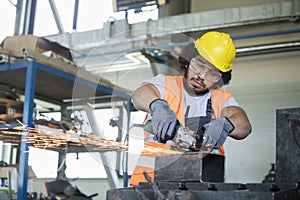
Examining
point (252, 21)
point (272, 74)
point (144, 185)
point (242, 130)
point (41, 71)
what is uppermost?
point (252, 21)

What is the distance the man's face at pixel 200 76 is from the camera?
1662 millimetres

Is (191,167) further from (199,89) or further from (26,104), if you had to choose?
(26,104)

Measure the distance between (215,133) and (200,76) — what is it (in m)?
0.38

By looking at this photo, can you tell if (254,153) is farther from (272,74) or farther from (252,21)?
(252,21)

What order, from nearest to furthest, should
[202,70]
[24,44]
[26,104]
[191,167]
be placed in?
[191,167] < [202,70] < [26,104] < [24,44]

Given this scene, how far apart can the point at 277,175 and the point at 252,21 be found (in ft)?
10.5

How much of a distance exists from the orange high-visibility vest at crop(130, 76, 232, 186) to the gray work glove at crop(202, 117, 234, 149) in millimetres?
181

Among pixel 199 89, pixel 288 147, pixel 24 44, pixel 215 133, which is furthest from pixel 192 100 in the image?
pixel 24 44

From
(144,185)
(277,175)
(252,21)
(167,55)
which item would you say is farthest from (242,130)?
(167,55)

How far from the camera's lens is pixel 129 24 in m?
4.80

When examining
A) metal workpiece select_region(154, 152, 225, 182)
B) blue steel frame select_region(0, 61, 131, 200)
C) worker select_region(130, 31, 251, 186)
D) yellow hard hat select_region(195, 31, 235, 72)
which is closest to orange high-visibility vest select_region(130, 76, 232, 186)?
worker select_region(130, 31, 251, 186)

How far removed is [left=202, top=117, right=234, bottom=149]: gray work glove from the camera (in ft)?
4.27

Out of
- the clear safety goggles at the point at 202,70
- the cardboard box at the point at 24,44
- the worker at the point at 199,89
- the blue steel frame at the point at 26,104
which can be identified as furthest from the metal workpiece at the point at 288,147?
the cardboard box at the point at 24,44

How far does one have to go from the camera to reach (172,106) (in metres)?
1.69
